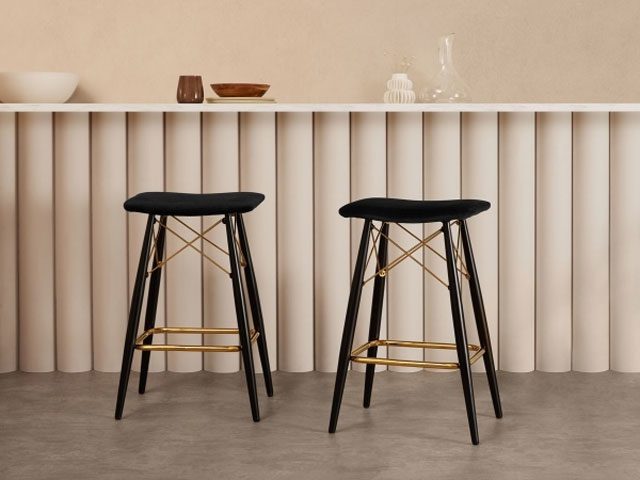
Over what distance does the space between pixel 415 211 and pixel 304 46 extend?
1.76m

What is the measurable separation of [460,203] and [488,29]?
1.74m

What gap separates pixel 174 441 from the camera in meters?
3.01

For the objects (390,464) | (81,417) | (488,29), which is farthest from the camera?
(488,29)

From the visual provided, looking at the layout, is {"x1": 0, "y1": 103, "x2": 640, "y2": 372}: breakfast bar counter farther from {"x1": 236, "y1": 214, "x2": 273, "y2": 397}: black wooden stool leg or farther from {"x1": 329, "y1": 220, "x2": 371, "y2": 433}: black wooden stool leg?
{"x1": 329, "y1": 220, "x2": 371, "y2": 433}: black wooden stool leg

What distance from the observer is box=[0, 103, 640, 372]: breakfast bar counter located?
3.80m

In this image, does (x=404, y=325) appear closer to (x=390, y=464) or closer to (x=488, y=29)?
(x=390, y=464)

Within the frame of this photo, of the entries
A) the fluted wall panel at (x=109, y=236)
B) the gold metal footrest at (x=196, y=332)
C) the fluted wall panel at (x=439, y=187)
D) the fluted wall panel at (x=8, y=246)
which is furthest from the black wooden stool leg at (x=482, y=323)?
the fluted wall panel at (x=8, y=246)

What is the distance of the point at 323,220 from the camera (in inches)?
151

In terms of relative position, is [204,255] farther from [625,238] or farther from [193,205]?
[625,238]

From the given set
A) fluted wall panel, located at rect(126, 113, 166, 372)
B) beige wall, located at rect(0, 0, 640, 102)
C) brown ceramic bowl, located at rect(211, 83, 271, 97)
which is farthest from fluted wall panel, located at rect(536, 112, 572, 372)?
fluted wall panel, located at rect(126, 113, 166, 372)

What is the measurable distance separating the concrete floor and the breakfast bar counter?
18 centimetres

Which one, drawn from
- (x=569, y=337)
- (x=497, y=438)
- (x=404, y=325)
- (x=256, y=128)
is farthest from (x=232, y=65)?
(x=497, y=438)

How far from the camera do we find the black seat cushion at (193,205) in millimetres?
3139

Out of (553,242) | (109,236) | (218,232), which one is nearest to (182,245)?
(218,232)
